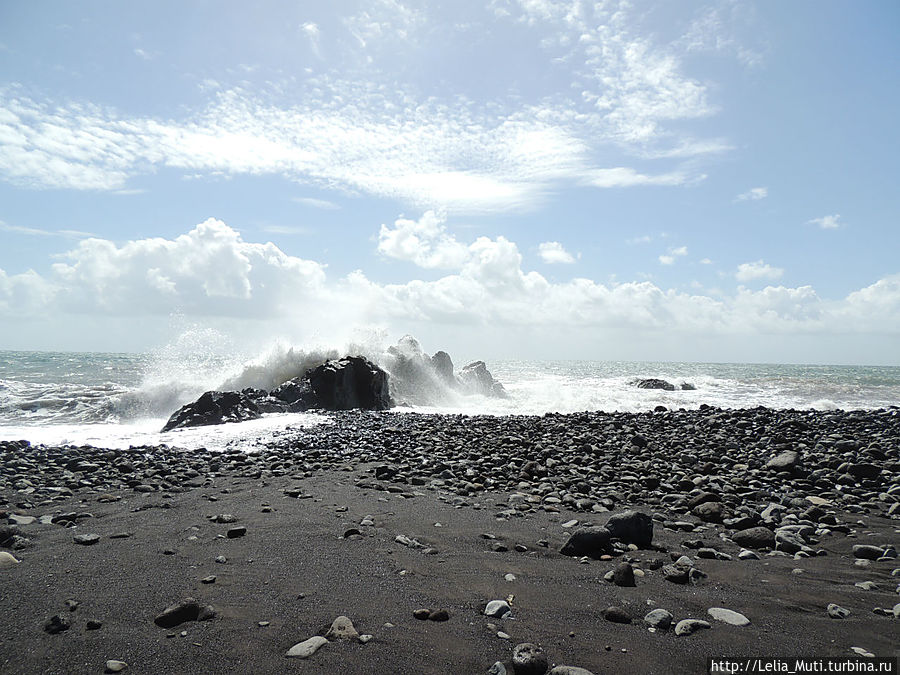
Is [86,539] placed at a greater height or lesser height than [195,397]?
lesser

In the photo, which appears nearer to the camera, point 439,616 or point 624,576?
point 439,616

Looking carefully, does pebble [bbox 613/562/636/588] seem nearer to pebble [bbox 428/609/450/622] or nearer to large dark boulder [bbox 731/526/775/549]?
pebble [bbox 428/609/450/622]

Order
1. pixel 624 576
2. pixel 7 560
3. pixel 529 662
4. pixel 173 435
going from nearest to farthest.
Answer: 1. pixel 529 662
2. pixel 624 576
3. pixel 7 560
4. pixel 173 435

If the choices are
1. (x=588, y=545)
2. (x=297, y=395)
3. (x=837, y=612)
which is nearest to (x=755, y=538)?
(x=837, y=612)

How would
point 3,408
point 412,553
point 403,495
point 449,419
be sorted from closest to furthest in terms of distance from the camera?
point 412,553 < point 403,495 < point 449,419 < point 3,408

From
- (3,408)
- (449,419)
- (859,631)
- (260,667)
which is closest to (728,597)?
(859,631)

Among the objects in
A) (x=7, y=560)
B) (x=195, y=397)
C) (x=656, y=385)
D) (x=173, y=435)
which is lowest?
(x=656, y=385)

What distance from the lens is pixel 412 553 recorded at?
4.40 metres

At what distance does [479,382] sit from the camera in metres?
30.5

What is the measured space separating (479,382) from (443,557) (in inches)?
1035

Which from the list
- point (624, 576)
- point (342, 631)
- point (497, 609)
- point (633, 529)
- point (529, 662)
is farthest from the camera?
point (633, 529)

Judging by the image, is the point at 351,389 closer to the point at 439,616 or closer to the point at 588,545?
the point at 588,545

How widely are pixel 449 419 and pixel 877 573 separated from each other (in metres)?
11.6

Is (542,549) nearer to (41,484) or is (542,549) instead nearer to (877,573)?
(877,573)
